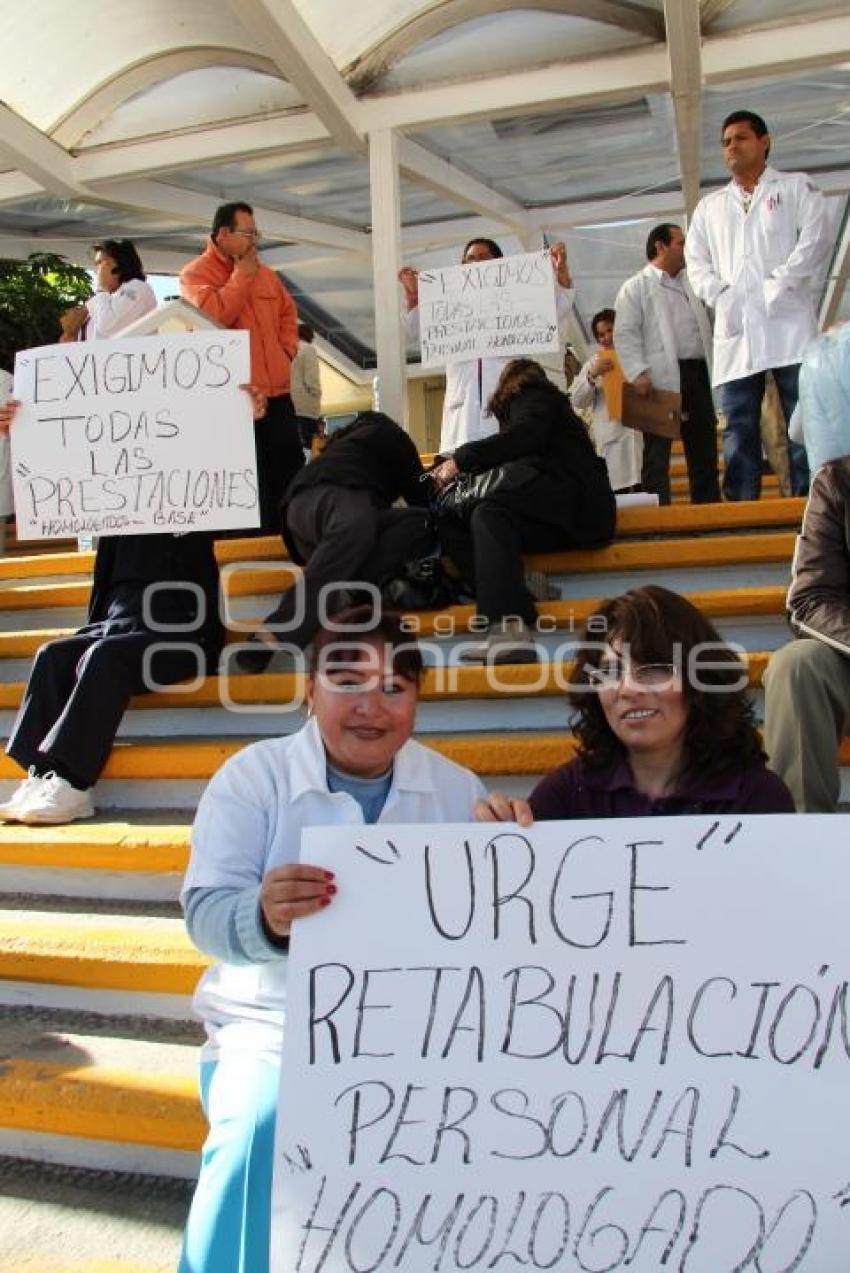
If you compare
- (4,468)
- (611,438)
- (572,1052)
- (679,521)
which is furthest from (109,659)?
(611,438)

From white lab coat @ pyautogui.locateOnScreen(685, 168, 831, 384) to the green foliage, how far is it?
212 inches

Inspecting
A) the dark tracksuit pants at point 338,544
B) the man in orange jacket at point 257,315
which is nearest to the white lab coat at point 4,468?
the man in orange jacket at point 257,315

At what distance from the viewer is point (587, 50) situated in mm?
5676

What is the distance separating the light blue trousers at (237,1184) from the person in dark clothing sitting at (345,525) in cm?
195

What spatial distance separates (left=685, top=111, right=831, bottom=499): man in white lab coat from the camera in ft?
14.7

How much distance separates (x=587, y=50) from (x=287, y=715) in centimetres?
434

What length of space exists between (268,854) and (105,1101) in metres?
0.84

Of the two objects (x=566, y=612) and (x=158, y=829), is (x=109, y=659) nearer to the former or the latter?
(x=158, y=829)

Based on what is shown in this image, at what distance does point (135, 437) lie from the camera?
323 cm

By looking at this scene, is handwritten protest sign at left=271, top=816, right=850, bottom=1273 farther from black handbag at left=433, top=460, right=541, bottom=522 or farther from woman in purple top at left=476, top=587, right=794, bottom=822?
black handbag at left=433, top=460, right=541, bottom=522

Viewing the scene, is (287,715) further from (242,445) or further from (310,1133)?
(310,1133)

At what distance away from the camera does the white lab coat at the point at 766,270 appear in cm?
447

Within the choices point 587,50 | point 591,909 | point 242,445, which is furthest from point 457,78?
→ point 591,909

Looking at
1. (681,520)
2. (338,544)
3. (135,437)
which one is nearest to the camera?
(135,437)
